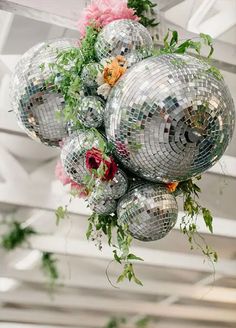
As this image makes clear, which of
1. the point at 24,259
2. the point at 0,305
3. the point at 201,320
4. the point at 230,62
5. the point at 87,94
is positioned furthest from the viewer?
the point at 201,320

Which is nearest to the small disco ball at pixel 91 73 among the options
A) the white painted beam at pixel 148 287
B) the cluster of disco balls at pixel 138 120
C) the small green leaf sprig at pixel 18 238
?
the cluster of disco balls at pixel 138 120

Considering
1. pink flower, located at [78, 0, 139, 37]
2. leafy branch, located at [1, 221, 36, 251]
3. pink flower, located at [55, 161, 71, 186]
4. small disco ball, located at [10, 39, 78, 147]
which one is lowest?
pink flower, located at [55, 161, 71, 186]

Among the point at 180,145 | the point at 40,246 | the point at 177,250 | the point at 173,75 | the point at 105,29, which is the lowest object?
the point at 180,145

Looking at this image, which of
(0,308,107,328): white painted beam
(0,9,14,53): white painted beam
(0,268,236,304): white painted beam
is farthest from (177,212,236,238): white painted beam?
(0,308,107,328): white painted beam

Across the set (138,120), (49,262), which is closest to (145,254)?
(49,262)

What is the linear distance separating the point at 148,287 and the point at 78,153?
4572mm

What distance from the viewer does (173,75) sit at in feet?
4.18

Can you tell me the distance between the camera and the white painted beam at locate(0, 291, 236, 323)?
589 centimetres

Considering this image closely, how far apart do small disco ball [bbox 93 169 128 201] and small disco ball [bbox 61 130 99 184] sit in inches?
1.7

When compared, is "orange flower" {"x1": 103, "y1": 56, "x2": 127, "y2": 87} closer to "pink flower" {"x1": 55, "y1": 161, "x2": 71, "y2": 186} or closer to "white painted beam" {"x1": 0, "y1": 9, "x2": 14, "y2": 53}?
"pink flower" {"x1": 55, "y1": 161, "x2": 71, "y2": 186}

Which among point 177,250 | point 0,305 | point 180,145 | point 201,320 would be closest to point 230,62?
point 180,145

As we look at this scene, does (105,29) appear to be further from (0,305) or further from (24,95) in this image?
(0,305)

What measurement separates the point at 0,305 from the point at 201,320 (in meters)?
2.34

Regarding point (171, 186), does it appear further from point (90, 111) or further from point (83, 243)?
point (83, 243)
